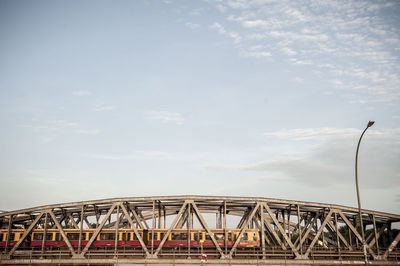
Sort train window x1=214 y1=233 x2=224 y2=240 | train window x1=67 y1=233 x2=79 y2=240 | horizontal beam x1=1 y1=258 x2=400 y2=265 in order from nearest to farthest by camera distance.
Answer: horizontal beam x1=1 y1=258 x2=400 y2=265, train window x1=214 y1=233 x2=224 y2=240, train window x1=67 y1=233 x2=79 y2=240

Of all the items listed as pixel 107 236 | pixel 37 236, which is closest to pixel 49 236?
pixel 37 236

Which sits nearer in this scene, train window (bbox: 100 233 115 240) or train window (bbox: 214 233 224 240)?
train window (bbox: 214 233 224 240)

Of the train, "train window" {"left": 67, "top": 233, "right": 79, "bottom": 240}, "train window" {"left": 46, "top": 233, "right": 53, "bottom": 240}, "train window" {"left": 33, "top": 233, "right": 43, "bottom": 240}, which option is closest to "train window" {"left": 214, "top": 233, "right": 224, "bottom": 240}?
the train

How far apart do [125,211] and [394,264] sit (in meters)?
31.8

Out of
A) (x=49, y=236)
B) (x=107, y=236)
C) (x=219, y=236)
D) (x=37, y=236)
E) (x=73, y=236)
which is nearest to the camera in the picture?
(x=219, y=236)

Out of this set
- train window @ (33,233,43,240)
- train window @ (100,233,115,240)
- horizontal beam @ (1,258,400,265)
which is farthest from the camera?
train window @ (33,233,43,240)

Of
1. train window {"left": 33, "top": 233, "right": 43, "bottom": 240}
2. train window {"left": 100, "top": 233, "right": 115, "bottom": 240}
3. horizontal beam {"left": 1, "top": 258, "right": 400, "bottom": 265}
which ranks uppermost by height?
train window {"left": 33, "top": 233, "right": 43, "bottom": 240}

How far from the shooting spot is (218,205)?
41.8 m

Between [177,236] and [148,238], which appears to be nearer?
[177,236]

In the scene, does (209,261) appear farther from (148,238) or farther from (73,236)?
(73,236)

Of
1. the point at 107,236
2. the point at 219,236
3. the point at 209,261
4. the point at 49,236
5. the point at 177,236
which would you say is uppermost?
the point at 49,236

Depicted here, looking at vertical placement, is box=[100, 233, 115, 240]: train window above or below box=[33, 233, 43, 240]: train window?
below

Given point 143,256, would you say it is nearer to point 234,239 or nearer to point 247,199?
point 234,239

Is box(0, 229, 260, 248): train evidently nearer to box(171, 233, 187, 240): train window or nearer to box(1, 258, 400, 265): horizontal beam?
box(171, 233, 187, 240): train window
